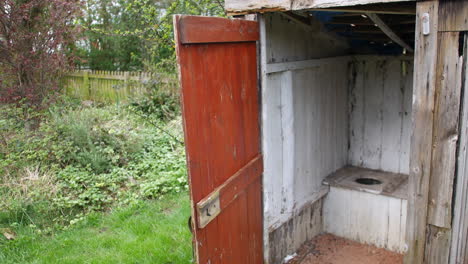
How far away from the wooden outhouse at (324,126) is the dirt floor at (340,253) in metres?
0.09

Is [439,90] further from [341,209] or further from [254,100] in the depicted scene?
[341,209]

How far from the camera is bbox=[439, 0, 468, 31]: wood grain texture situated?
211cm

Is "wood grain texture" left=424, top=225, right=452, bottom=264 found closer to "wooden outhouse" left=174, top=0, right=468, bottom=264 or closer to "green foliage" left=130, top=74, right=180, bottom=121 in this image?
"wooden outhouse" left=174, top=0, right=468, bottom=264

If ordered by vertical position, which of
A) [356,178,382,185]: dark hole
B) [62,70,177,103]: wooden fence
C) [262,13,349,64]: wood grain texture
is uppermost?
[262,13,349,64]: wood grain texture

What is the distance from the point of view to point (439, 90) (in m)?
2.25

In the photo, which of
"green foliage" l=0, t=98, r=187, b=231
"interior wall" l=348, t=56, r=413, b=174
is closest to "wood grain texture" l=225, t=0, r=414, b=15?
"interior wall" l=348, t=56, r=413, b=174

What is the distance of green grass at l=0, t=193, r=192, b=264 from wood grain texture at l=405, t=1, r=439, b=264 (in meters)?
1.91

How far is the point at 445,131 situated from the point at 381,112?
2.56 meters

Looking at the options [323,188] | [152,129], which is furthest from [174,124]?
[323,188]

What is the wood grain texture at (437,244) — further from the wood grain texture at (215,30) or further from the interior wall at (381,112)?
the interior wall at (381,112)

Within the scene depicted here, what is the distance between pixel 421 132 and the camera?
233cm

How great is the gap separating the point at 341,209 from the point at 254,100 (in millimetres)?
2109

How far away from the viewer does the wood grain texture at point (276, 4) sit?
2.44 metres

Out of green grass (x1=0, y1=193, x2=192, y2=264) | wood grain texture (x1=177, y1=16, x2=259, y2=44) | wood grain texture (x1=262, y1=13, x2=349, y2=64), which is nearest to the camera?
wood grain texture (x1=177, y1=16, x2=259, y2=44)
